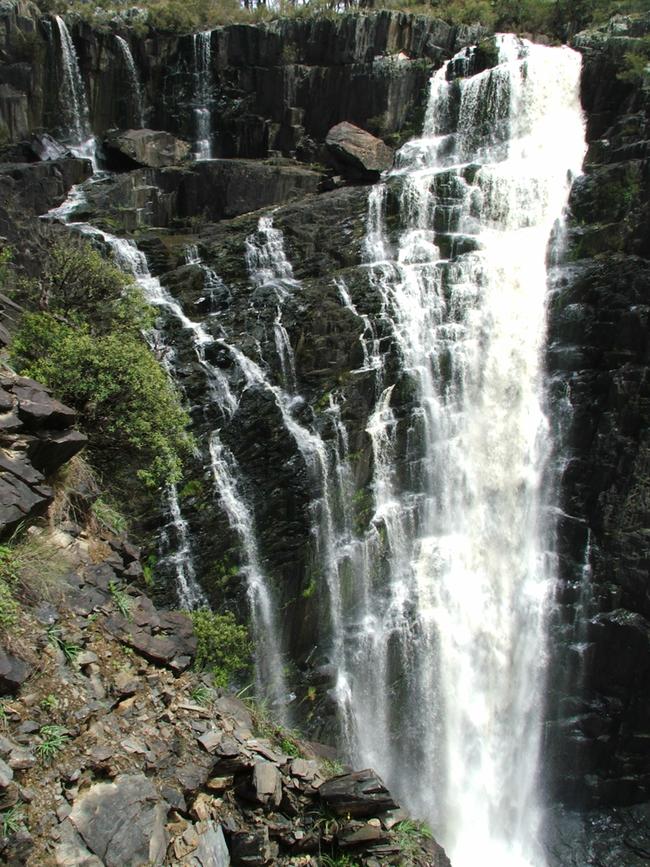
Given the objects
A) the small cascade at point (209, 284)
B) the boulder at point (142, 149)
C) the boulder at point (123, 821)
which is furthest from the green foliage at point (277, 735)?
the boulder at point (142, 149)

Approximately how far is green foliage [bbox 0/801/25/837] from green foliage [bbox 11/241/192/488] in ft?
25.3

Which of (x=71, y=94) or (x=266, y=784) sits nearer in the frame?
(x=266, y=784)

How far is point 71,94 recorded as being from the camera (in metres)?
33.5

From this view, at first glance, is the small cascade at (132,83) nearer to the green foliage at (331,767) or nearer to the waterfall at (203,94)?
the waterfall at (203,94)

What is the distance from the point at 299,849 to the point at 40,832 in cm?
427

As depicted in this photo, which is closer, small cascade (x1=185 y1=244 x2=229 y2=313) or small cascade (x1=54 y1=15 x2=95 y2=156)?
small cascade (x1=185 y1=244 x2=229 y2=313)

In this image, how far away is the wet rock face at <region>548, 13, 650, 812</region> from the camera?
2005 cm

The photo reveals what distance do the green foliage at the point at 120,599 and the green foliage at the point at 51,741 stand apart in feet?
9.20

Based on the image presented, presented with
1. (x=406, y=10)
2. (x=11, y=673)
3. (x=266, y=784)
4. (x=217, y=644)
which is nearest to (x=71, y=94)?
(x=406, y=10)

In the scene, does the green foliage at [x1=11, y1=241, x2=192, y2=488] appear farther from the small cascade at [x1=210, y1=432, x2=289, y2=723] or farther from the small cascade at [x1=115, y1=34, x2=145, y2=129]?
the small cascade at [x1=115, y1=34, x2=145, y2=129]

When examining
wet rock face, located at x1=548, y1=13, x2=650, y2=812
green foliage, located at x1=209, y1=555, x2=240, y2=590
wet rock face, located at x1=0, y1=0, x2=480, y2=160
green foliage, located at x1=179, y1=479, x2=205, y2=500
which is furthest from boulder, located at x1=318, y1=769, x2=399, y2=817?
wet rock face, located at x1=0, y1=0, x2=480, y2=160

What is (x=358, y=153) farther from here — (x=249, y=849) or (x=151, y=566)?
(x=249, y=849)

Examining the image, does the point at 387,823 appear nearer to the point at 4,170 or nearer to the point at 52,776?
the point at 52,776

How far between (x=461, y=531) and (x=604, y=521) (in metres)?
4.43
